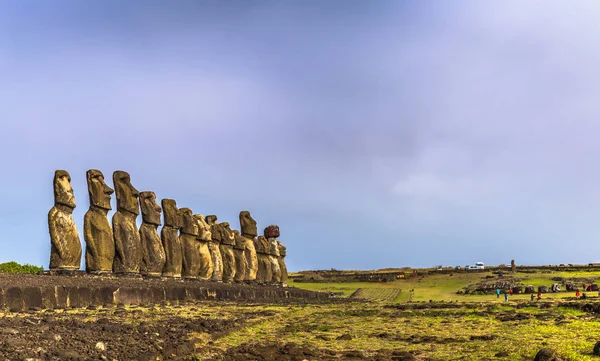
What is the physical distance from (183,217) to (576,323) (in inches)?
696

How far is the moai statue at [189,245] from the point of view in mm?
25625

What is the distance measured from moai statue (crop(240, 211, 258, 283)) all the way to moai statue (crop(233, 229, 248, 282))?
0.32 metres

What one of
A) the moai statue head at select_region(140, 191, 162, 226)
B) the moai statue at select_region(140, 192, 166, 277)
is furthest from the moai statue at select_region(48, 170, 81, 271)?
the moai statue head at select_region(140, 191, 162, 226)

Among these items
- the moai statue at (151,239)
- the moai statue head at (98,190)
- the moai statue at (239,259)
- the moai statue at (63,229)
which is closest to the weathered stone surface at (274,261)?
the moai statue at (239,259)

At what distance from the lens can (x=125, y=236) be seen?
20484 mm

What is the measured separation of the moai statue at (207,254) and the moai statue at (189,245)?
1.82 feet

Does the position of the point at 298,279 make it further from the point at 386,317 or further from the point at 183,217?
the point at 386,317

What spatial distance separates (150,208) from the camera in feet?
76.0

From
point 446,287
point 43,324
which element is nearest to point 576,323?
point 43,324

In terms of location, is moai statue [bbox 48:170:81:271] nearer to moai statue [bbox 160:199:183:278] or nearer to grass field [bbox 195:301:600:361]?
moai statue [bbox 160:199:183:278]

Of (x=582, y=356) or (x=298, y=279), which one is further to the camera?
(x=298, y=279)

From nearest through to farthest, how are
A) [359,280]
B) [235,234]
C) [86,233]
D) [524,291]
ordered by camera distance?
1. [86,233]
2. [524,291]
3. [235,234]
4. [359,280]

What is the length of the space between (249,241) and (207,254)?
5580 mm

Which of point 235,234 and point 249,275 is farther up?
point 235,234
